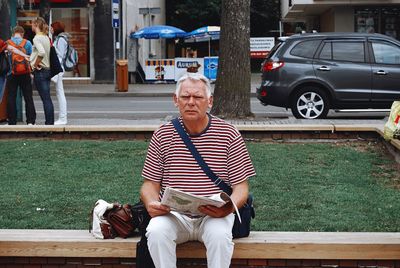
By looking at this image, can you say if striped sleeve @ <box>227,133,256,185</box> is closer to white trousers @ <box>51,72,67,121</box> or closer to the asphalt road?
white trousers @ <box>51,72,67,121</box>

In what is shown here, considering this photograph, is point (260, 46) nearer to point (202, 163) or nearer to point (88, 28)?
point (88, 28)

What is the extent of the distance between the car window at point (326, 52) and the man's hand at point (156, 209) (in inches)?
453

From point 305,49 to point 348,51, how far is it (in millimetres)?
829

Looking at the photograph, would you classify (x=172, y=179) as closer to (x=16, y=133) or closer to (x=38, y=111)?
(x=16, y=133)

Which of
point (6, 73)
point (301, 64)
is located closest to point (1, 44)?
point (6, 73)

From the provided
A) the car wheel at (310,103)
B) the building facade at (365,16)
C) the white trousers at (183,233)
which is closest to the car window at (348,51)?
the car wheel at (310,103)

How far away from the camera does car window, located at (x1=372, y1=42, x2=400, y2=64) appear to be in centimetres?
1597

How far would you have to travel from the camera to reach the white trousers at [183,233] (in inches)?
186

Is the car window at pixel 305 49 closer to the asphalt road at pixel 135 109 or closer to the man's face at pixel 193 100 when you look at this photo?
the asphalt road at pixel 135 109

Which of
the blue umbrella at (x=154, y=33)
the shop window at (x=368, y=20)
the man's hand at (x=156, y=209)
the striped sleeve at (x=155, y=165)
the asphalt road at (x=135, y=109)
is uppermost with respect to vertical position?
the shop window at (x=368, y=20)

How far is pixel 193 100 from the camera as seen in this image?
5027mm

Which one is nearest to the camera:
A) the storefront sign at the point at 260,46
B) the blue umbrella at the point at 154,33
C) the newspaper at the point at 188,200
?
the newspaper at the point at 188,200

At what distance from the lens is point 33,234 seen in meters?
5.32

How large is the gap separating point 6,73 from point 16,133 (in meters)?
2.50
